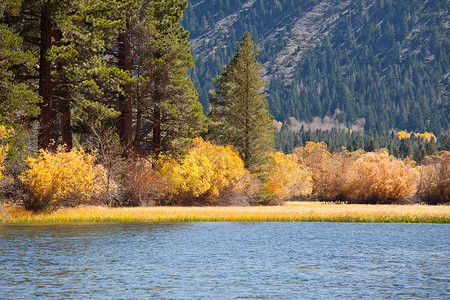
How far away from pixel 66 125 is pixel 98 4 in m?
10.9

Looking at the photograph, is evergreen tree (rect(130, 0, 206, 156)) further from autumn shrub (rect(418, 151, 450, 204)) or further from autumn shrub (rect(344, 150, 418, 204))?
autumn shrub (rect(418, 151, 450, 204))

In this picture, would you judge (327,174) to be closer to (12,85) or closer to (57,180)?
(57,180)

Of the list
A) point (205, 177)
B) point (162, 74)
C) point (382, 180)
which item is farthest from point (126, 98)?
point (382, 180)

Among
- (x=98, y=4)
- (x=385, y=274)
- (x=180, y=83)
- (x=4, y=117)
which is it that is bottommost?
(x=385, y=274)

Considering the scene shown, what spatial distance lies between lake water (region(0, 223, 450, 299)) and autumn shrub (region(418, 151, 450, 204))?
51.2 metres

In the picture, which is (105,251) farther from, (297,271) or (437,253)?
(437,253)

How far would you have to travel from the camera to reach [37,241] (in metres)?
26.6

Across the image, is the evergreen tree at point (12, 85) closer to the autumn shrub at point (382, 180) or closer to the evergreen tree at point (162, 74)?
the evergreen tree at point (162, 74)

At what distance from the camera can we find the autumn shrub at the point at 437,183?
272ft

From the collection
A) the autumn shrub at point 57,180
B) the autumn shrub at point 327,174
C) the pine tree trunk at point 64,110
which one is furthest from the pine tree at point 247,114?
the autumn shrub at point 57,180

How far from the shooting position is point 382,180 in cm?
8012

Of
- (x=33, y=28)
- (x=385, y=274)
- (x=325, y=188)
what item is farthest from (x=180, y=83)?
(x=325, y=188)

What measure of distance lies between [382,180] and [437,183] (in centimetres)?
999

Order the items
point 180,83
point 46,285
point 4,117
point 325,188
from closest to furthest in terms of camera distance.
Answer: point 46,285 → point 4,117 → point 180,83 → point 325,188
